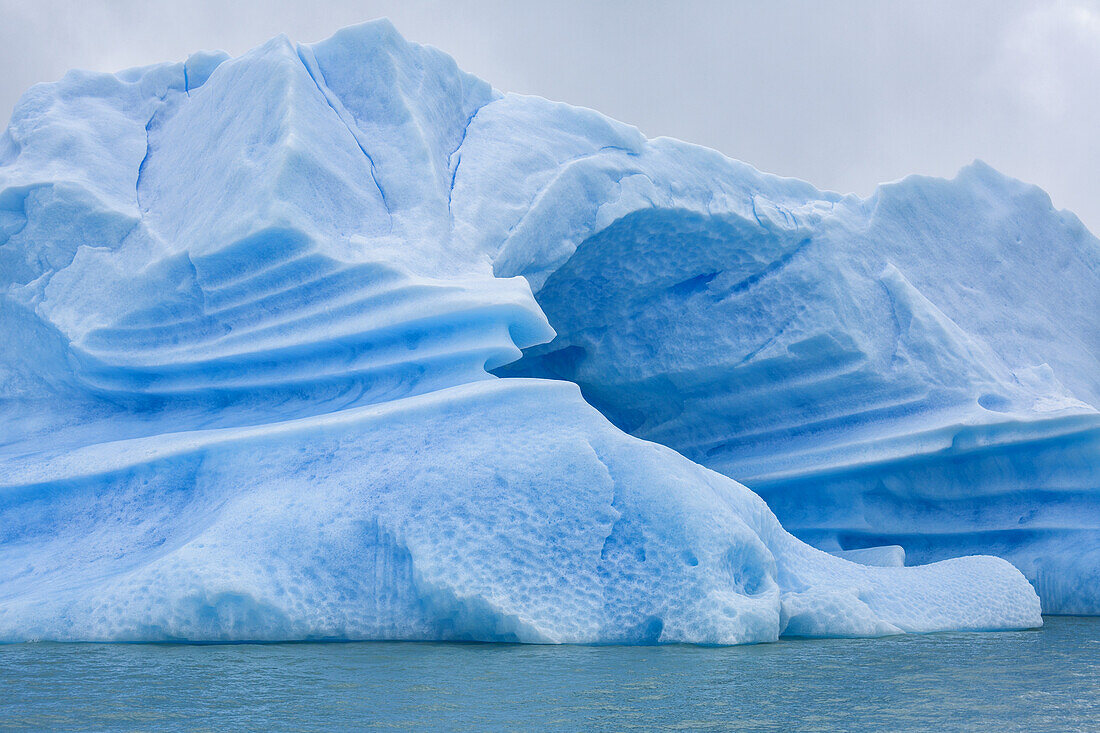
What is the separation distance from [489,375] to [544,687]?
2349mm

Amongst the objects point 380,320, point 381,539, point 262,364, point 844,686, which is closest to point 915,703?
point 844,686

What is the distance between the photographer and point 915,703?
8.25ft

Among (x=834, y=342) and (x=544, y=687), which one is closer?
(x=544, y=687)

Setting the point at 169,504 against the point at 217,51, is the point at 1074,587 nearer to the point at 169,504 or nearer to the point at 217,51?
the point at 169,504

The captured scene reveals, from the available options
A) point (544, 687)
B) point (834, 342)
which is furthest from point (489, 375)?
point (834, 342)

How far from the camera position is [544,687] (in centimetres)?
269

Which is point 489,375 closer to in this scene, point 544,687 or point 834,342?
point 544,687

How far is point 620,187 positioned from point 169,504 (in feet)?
10.9

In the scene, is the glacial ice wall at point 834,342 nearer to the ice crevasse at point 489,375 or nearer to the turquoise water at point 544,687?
the ice crevasse at point 489,375

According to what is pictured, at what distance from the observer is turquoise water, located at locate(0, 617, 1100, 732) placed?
2221 millimetres

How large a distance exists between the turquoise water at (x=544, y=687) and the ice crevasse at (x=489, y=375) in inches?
14.3

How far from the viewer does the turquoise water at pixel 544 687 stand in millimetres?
2221

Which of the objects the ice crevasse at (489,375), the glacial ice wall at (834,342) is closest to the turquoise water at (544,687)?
the ice crevasse at (489,375)

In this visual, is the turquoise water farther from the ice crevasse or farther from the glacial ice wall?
the glacial ice wall
